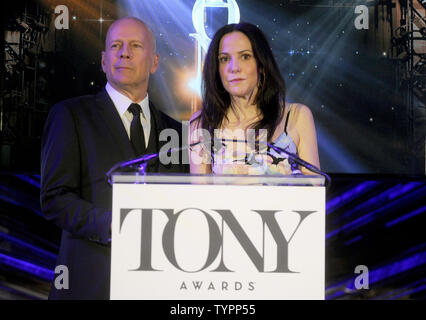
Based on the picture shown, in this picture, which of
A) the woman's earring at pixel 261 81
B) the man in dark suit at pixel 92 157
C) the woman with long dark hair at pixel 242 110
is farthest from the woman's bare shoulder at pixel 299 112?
the man in dark suit at pixel 92 157

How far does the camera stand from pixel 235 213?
61.1 inches

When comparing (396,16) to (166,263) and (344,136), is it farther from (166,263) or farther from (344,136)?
(166,263)

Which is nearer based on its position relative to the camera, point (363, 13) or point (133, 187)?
point (133, 187)

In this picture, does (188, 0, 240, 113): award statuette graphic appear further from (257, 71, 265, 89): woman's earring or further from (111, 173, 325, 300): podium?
(111, 173, 325, 300): podium

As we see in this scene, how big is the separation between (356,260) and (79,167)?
197cm

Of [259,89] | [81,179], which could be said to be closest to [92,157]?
[81,179]

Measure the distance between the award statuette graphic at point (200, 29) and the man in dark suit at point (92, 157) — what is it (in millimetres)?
597

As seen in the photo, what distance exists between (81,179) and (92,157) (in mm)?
116

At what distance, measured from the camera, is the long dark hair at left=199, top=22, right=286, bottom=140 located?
232cm

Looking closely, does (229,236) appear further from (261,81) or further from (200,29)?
(200,29)

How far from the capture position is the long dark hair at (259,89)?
2.32 meters

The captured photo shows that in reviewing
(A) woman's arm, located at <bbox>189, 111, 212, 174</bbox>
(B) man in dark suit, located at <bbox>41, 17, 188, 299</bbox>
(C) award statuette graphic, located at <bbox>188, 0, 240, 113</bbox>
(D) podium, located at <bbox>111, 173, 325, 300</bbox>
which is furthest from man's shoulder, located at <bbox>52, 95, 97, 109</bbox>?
(D) podium, located at <bbox>111, 173, 325, 300</bbox>
